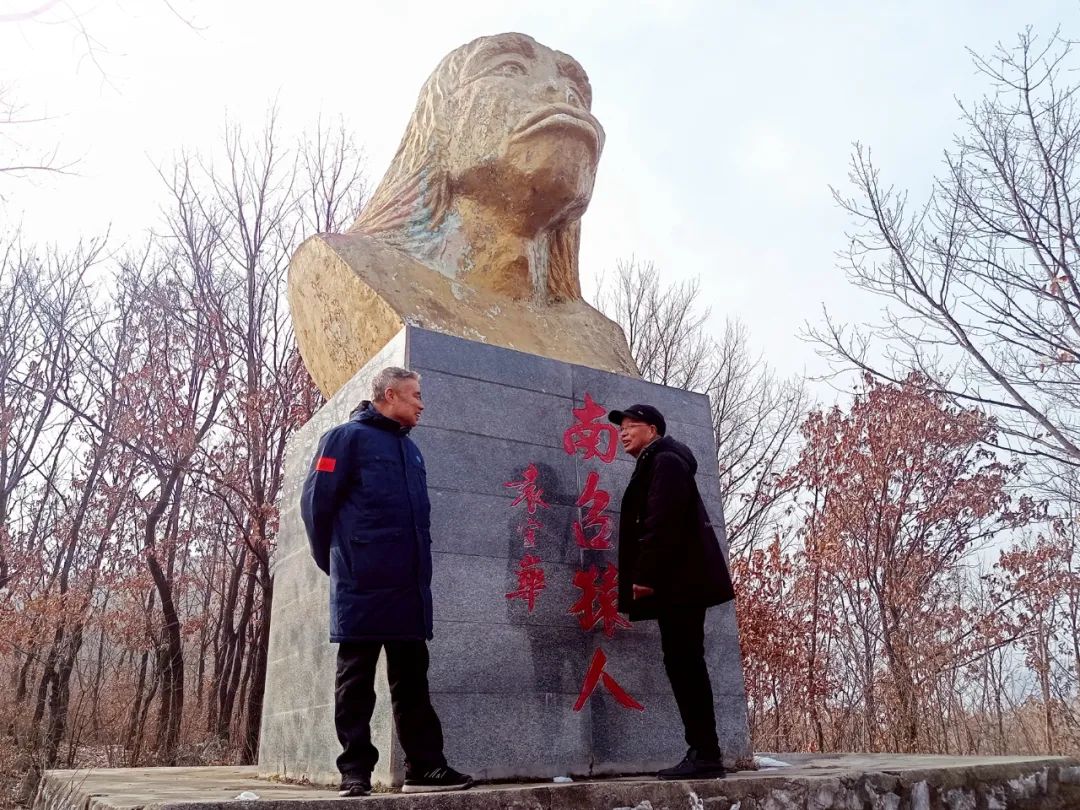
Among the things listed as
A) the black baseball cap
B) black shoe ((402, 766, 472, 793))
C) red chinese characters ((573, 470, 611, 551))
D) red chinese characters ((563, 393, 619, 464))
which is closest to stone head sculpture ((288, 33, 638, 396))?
red chinese characters ((563, 393, 619, 464))

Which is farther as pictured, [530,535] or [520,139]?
[520,139]

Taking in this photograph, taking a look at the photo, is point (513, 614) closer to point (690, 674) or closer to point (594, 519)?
point (594, 519)

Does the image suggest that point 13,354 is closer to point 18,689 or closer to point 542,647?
point 18,689

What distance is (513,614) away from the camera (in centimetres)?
325

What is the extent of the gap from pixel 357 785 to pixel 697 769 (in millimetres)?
1140

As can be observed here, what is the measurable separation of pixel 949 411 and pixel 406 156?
7.86 meters

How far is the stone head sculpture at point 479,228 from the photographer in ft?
13.9

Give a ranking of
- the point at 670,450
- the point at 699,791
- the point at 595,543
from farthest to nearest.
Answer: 1. the point at 595,543
2. the point at 670,450
3. the point at 699,791

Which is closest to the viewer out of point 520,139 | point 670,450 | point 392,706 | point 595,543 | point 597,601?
point 392,706

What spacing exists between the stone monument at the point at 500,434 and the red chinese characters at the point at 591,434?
0.04 feet

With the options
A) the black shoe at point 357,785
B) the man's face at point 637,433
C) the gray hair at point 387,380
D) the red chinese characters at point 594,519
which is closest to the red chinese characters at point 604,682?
the red chinese characters at point 594,519

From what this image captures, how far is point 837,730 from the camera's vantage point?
8.37 m

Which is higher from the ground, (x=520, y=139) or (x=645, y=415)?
(x=520, y=139)

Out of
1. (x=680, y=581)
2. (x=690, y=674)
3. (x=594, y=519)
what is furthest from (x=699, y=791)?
(x=594, y=519)
